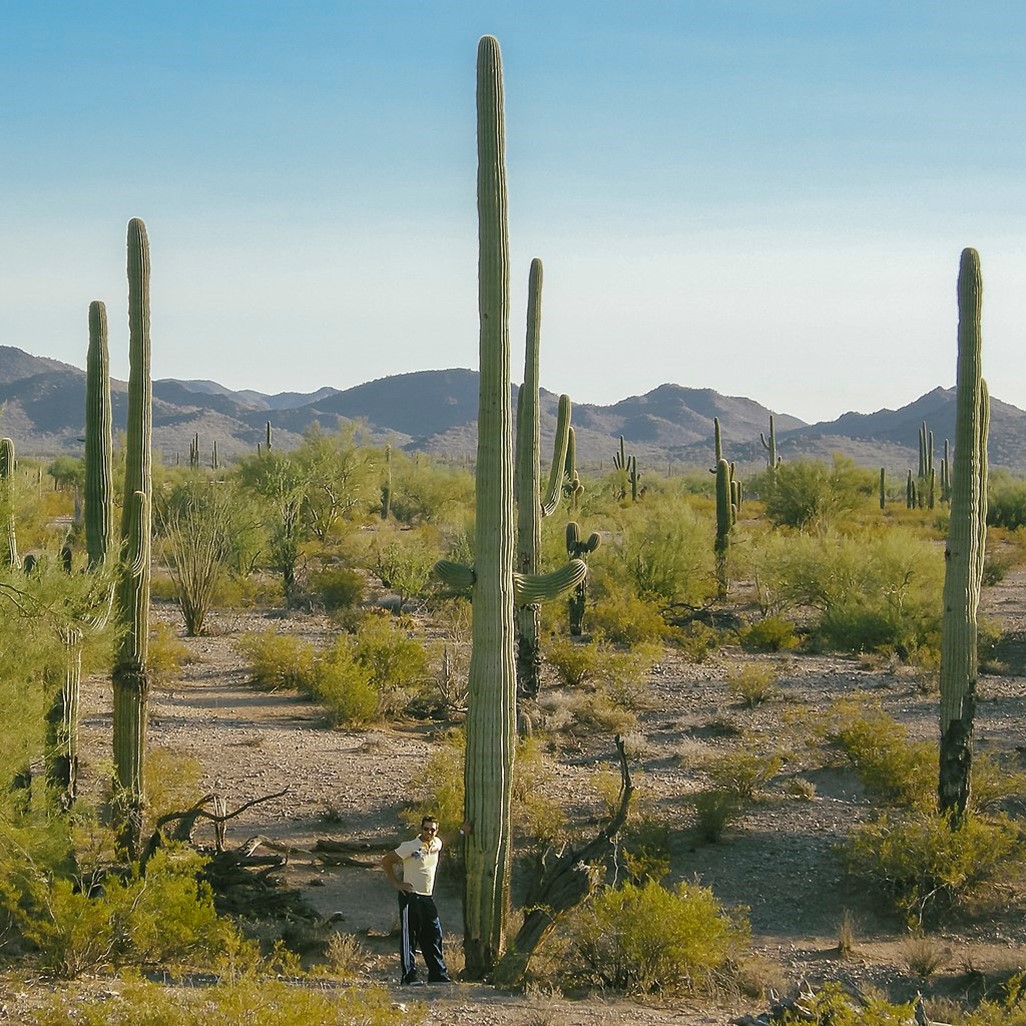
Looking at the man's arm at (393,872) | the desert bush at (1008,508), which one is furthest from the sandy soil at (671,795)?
the desert bush at (1008,508)

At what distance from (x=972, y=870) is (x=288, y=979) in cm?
561

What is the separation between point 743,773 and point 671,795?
800 mm

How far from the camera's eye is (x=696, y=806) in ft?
38.0

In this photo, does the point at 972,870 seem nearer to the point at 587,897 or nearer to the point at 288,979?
the point at 587,897

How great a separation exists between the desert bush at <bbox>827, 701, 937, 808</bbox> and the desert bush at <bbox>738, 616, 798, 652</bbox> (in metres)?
7.92

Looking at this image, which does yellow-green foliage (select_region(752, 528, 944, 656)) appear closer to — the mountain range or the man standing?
the man standing

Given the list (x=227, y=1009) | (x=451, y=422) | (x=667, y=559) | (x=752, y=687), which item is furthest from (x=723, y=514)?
(x=451, y=422)

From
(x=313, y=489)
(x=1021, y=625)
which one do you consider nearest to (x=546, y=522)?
(x=1021, y=625)

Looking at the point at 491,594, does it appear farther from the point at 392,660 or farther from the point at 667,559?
the point at 667,559

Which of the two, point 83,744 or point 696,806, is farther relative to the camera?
point 83,744

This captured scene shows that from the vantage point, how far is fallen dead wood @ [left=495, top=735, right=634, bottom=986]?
809cm

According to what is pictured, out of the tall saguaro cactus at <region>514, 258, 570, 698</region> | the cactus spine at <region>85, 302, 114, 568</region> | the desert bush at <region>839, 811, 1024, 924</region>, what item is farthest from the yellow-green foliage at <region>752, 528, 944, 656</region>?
the cactus spine at <region>85, 302, 114, 568</region>

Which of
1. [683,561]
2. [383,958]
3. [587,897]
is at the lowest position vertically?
[383,958]


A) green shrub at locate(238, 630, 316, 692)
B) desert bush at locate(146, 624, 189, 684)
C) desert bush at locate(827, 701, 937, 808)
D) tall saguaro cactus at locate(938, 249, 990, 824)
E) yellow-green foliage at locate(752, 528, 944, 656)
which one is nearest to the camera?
tall saguaro cactus at locate(938, 249, 990, 824)
